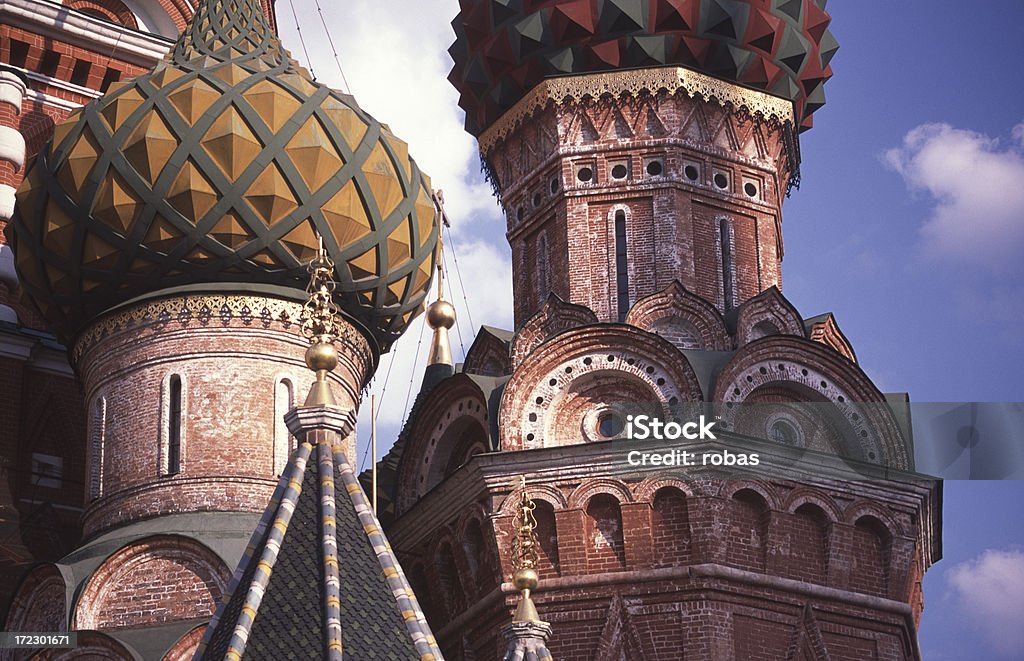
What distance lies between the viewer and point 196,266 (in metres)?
16.9

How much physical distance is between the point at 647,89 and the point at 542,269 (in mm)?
1750

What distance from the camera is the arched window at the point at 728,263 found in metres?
19.3

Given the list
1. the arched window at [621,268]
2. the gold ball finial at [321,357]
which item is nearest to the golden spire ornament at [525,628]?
the gold ball finial at [321,357]

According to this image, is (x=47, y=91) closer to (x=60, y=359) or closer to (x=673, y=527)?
(x=60, y=359)

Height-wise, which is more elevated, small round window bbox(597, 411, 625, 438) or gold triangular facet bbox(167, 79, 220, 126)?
gold triangular facet bbox(167, 79, 220, 126)

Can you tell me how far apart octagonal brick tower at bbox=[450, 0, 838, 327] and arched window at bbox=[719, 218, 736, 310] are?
0.04 feet

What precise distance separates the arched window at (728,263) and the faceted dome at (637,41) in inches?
52.3

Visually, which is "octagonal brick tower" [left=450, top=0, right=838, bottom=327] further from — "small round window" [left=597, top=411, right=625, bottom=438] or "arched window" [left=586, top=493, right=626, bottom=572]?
"arched window" [left=586, top=493, right=626, bottom=572]

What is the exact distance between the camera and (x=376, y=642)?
11.8 metres

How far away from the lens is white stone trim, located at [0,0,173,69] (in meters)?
20.3

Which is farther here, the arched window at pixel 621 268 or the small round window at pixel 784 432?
→ the arched window at pixel 621 268

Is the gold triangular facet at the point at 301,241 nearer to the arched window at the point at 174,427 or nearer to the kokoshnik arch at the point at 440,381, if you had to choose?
the kokoshnik arch at the point at 440,381

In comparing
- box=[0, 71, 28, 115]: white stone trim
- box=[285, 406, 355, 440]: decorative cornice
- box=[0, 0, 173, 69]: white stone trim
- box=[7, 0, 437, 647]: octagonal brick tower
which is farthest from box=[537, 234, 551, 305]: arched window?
box=[285, 406, 355, 440]: decorative cornice

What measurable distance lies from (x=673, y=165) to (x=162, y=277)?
479 centimetres
